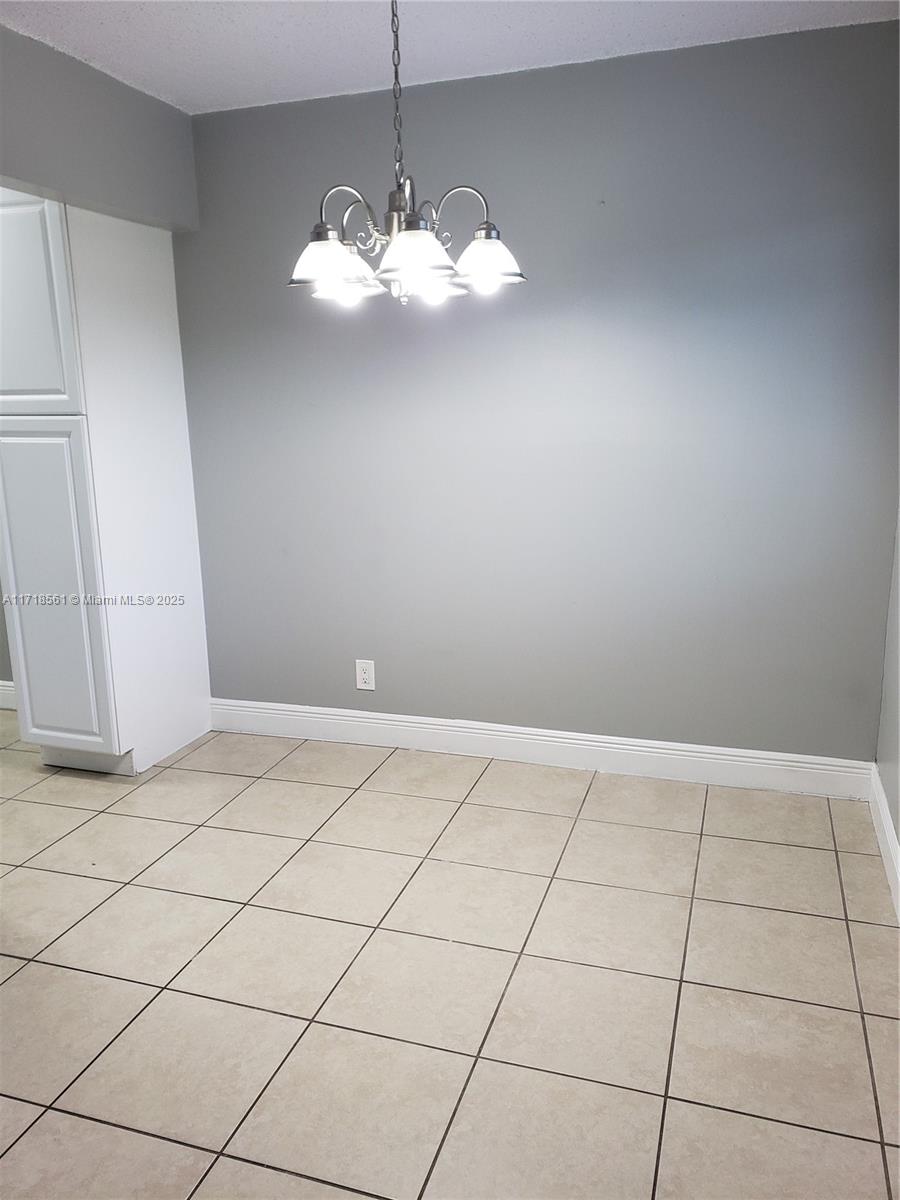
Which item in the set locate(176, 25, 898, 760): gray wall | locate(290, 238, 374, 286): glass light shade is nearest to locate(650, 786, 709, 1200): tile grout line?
locate(176, 25, 898, 760): gray wall

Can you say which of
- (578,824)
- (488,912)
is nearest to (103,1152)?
(488,912)

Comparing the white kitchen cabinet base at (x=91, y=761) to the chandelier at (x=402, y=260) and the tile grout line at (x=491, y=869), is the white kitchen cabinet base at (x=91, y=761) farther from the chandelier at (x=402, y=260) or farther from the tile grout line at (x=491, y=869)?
the chandelier at (x=402, y=260)

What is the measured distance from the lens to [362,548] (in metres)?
3.33

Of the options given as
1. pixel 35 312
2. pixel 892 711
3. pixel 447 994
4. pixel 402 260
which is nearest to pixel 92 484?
pixel 35 312

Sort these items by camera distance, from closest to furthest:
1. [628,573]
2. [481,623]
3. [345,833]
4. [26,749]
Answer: [345,833] → [628,573] → [481,623] → [26,749]

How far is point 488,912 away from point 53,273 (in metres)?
2.29

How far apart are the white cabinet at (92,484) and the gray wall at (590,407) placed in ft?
0.64

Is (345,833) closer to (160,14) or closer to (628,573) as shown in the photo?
(628,573)

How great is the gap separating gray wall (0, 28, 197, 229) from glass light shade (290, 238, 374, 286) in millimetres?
1133

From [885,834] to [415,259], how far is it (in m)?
2.00

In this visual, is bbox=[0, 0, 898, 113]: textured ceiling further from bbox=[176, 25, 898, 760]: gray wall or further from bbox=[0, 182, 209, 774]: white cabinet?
bbox=[0, 182, 209, 774]: white cabinet

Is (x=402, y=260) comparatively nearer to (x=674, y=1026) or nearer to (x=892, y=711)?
(x=674, y=1026)

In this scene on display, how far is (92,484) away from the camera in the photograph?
2975 millimetres

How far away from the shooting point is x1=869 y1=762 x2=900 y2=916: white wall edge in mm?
2354
